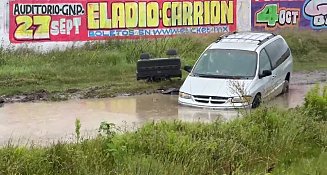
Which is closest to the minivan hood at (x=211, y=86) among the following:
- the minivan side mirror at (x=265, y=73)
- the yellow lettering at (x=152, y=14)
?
the minivan side mirror at (x=265, y=73)

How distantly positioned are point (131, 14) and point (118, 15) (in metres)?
0.53

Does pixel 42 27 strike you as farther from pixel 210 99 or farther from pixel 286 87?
pixel 210 99

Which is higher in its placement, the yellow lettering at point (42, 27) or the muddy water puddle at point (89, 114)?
the yellow lettering at point (42, 27)

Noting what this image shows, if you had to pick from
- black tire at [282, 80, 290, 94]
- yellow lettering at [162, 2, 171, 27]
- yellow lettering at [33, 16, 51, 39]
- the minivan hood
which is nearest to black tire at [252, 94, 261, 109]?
the minivan hood

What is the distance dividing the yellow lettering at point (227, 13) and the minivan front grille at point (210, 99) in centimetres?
1202

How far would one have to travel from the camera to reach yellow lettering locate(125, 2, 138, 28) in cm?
2542

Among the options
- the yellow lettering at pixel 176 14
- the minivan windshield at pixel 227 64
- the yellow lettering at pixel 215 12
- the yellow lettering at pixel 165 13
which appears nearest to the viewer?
the minivan windshield at pixel 227 64

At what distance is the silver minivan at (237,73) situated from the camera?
1575 cm

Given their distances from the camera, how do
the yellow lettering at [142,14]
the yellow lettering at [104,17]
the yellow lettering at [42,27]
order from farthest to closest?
1. the yellow lettering at [142,14]
2. the yellow lettering at [104,17]
3. the yellow lettering at [42,27]

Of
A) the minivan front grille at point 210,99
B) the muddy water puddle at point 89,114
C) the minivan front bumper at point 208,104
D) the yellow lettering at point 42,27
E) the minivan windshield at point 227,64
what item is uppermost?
the yellow lettering at point 42,27

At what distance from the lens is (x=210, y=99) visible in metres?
15.7

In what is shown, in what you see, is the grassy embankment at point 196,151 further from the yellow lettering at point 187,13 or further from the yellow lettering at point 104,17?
the yellow lettering at point 187,13

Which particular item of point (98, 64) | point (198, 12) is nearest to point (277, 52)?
point (98, 64)

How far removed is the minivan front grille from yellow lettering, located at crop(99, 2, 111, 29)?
32.2 feet
